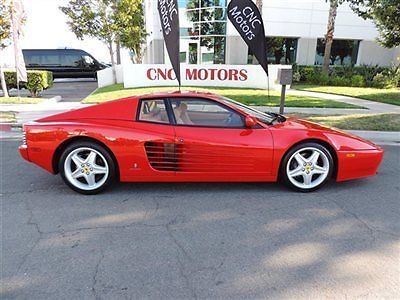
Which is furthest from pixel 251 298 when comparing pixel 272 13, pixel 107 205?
pixel 272 13

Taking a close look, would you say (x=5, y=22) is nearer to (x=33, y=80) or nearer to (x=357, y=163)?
(x=33, y=80)

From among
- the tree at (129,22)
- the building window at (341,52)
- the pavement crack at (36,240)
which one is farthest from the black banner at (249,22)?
the building window at (341,52)

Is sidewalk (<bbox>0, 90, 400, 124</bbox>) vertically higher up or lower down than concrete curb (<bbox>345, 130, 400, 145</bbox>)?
higher up

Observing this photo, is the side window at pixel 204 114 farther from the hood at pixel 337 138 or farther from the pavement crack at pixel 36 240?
the pavement crack at pixel 36 240

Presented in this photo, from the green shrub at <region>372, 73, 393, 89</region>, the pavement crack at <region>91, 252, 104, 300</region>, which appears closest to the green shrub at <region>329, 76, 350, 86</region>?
the green shrub at <region>372, 73, 393, 89</region>

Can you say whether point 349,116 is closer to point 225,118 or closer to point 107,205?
point 225,118

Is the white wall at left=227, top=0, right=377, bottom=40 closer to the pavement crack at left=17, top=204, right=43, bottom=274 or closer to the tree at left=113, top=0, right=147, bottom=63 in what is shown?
the tree at left=113, top=0, right=147, bottom=63

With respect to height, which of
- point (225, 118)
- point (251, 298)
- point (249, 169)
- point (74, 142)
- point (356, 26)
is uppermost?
point (356, 26)

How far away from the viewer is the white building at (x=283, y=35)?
69.0ft

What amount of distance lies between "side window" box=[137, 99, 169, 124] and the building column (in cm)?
2046

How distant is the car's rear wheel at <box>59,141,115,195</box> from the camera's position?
151 inches

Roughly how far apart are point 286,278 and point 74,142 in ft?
9.40

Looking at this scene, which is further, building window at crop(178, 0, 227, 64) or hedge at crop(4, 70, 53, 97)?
→ building window at crop(178, 0, 227, 64)

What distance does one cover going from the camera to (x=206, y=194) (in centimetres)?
395
